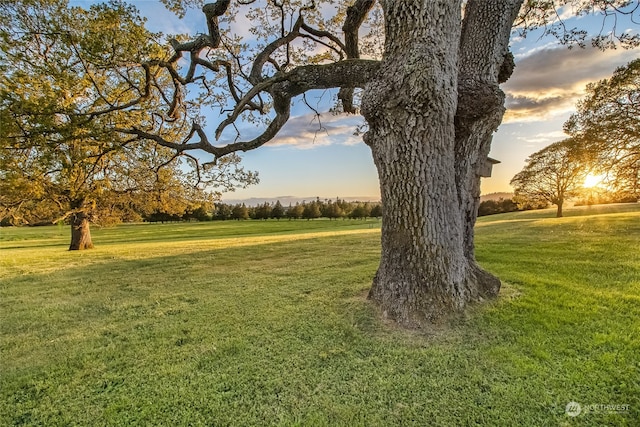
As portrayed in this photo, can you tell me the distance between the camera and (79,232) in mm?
15258

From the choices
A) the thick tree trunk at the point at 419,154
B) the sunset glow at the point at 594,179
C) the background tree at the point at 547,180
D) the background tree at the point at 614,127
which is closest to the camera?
the thick tree trunk at the point at 419,154

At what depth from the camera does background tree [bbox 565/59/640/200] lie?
36.1 feet

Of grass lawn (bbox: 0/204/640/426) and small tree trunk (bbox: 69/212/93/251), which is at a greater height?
small tree trunk (bbox: 69/212/93/251)

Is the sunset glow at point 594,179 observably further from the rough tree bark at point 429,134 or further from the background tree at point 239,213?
the background tree at point 239,213

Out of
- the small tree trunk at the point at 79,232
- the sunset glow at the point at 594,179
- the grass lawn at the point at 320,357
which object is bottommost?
the grass lawn at the point at 320,357

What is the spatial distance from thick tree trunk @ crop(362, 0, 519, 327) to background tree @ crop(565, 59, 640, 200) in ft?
38.4

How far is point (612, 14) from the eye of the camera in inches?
228

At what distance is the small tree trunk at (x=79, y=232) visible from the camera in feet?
49.1

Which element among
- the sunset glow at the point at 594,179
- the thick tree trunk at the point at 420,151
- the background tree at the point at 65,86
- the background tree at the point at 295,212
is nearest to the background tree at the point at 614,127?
the sunset glow at the point at 594,179

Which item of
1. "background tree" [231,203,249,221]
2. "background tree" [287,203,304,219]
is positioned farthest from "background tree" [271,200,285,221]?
"background tree" [231,203,249,221]

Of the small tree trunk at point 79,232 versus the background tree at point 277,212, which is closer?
the small tree trunk at point 79,232

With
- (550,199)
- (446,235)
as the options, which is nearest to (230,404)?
(446,235)

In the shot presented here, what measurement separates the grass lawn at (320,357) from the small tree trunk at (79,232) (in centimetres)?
1127

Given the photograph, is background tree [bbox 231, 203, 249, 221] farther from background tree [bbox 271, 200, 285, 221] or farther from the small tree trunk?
the small tree trunk
